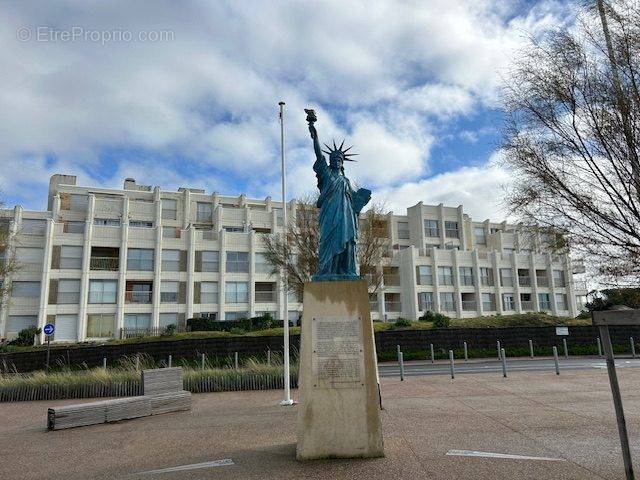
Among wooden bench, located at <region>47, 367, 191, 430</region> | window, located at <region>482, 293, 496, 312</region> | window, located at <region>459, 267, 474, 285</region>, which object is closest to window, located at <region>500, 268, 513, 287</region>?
window, located at <region>482, 293, 496, 312</region>

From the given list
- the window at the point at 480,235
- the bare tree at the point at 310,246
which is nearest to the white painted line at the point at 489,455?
the bare tree at the point at 310,246

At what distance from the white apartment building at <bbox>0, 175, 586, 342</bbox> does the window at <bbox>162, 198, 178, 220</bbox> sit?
0.35 ft

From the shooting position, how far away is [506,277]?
2044 inches

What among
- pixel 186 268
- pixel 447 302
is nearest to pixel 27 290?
pixel 186 268

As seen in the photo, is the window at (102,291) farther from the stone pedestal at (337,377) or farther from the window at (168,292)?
the stone pedestal at (337,377)

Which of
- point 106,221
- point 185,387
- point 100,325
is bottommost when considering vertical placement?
point 185,387

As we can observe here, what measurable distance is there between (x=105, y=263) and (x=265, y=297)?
46.0 feet

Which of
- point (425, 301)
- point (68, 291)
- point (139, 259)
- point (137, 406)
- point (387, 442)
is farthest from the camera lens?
point (425, 301)

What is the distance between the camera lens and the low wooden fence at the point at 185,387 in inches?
548

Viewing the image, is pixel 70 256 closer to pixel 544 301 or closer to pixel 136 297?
pixel 136 297

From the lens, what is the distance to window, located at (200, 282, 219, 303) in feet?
139

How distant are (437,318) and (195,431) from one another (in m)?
31.0

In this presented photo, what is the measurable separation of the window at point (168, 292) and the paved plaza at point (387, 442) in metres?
30.1

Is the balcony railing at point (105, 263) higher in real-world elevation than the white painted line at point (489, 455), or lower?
higher
